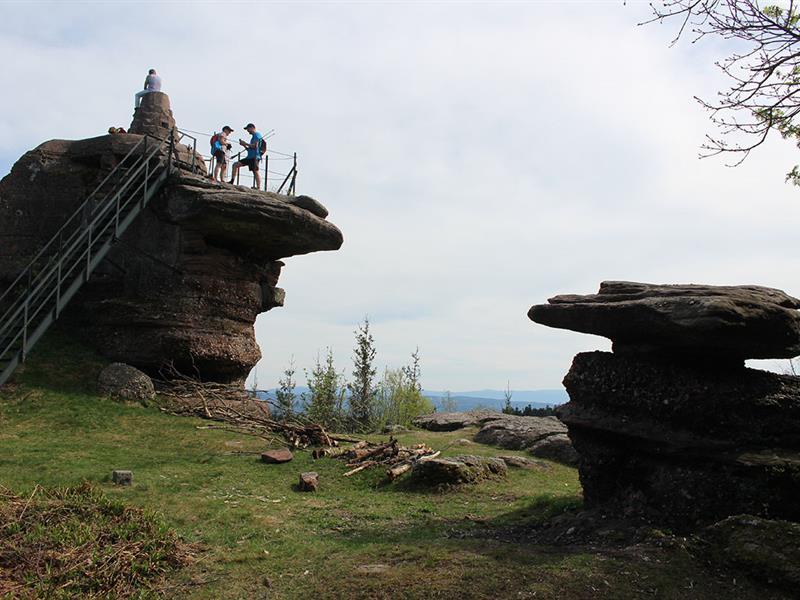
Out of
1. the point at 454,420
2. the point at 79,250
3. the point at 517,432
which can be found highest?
the point at 79,250

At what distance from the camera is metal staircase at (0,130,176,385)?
16.1m

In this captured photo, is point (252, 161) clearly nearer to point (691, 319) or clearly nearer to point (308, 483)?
point (308, 483)

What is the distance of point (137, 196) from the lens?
64.3ft

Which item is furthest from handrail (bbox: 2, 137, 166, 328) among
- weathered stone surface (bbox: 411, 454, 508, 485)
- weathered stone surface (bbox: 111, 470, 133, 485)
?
weathered stone surface (bbox: 411, 454, 508, 485)

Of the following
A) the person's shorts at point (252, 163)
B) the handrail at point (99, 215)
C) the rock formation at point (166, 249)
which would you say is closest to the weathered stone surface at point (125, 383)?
the rock formation at point (166, 249)

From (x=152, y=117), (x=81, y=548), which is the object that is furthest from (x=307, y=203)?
(x=81, y=548)

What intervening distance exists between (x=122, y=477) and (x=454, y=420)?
1460 cm

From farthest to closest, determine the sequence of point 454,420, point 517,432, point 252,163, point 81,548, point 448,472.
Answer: point 454,420, point 252,163, point 517,432, point 448,472, point 81,548

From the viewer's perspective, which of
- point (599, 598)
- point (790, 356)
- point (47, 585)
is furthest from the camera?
point (790, 356)

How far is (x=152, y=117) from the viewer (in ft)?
73.5

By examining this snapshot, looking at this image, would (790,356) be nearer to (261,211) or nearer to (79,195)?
(261,211)

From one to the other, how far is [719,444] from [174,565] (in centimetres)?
684

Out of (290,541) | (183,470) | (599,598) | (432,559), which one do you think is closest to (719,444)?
(599,598)

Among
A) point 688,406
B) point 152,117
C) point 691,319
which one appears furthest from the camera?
point 152,117
